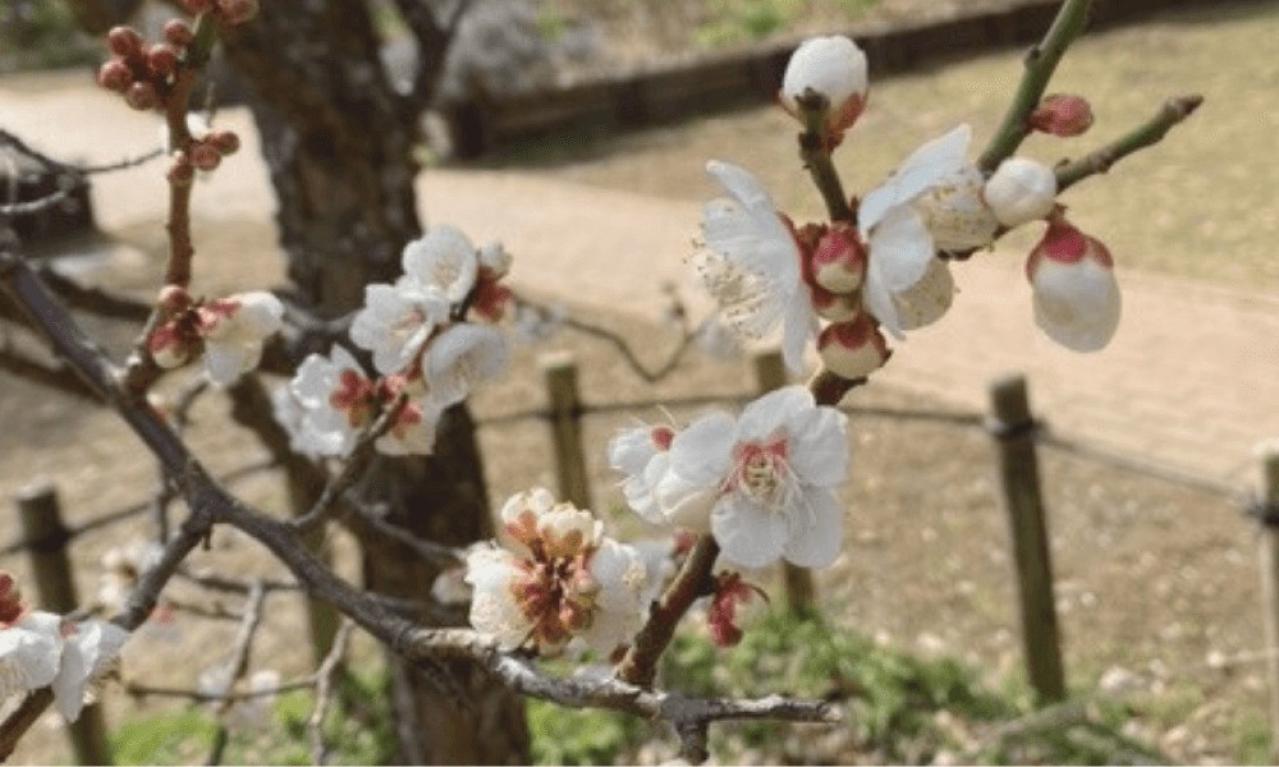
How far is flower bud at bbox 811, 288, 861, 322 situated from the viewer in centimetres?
75

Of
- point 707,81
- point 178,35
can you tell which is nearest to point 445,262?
point 178,35

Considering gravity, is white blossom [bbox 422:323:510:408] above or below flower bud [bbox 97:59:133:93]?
below

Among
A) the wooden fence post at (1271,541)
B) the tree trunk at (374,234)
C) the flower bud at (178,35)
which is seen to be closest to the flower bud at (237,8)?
the flower bud at (178,35)

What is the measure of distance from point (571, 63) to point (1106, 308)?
12005mm

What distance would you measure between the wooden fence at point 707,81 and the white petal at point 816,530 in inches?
410

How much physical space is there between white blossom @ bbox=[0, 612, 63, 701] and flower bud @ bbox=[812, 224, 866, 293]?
52 cm

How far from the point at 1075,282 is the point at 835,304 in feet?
0.37

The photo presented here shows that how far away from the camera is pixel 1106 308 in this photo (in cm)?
78

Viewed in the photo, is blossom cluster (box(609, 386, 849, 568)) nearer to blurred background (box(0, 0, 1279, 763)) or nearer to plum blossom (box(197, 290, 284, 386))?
blurred background (box(0, 0, 1279, 763))

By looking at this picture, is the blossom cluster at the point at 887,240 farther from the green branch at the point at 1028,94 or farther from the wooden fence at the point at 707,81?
the wooden fence at the point at 707,81

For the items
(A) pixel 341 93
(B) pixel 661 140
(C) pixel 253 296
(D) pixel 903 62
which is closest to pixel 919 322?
(C) pixel 253 296

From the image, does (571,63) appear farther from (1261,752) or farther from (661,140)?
(1261,752)

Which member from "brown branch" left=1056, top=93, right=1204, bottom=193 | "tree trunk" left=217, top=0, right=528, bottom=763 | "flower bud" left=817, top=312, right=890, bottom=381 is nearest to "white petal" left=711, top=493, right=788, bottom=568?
"flower bud" left=817, top=312, right=890, bottom=381

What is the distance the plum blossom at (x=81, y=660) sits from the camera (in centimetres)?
100
